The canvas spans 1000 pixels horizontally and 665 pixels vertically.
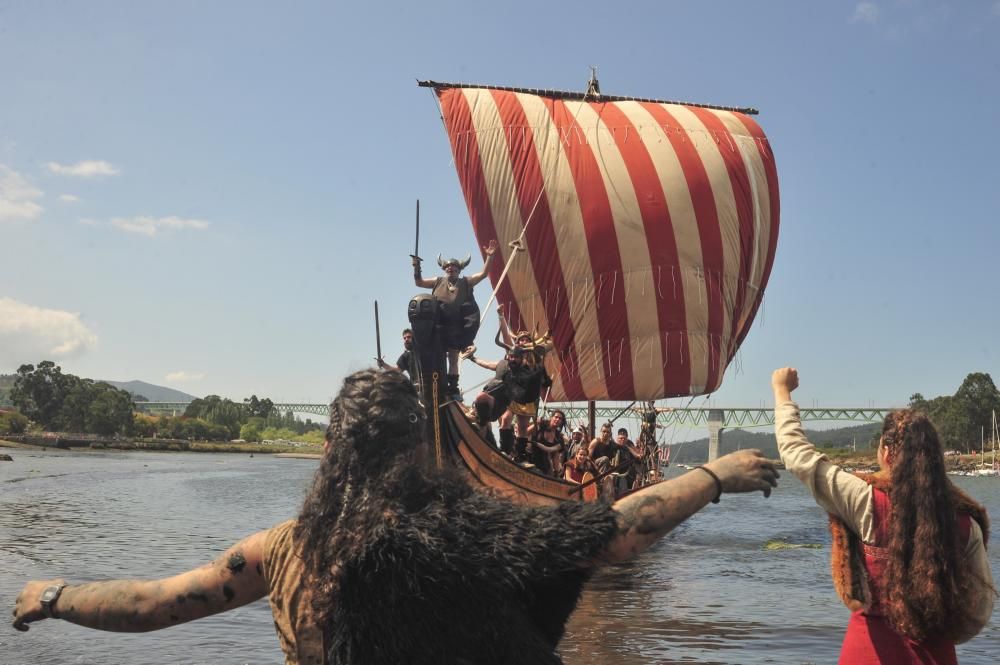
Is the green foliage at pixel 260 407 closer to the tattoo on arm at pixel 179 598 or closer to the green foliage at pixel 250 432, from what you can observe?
the green foliage at pixel 250 432

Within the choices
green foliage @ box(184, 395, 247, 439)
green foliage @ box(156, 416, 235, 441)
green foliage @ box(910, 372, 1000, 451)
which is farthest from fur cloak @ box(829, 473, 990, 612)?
green foliage @ box(184, 395, 247, 439)

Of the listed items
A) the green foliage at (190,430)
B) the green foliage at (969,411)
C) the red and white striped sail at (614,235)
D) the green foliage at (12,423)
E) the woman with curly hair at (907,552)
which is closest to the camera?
the woman with curly hair at (907,552)

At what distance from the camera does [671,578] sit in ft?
47.6

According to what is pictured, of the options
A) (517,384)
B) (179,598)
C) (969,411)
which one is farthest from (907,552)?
(969,411)

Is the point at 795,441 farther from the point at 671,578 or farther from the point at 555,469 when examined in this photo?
the point at 555,469

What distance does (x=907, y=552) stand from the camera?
9.95 ft

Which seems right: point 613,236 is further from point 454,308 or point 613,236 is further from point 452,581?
point 452,581

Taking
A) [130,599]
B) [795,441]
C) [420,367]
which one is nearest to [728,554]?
[420,367]

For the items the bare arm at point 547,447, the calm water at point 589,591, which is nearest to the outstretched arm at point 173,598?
the calm water at point 589,591

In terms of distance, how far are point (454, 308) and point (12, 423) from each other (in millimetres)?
93996

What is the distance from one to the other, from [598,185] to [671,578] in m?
12.1

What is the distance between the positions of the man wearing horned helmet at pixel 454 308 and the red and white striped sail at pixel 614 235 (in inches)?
399

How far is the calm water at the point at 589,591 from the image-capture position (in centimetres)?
835

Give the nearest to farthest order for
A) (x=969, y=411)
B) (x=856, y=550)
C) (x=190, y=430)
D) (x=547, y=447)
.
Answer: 1. (x=856, y=550)
2. (x=547, y=447)
3. (x=969, y=411)
4. (x=190, y=430)
